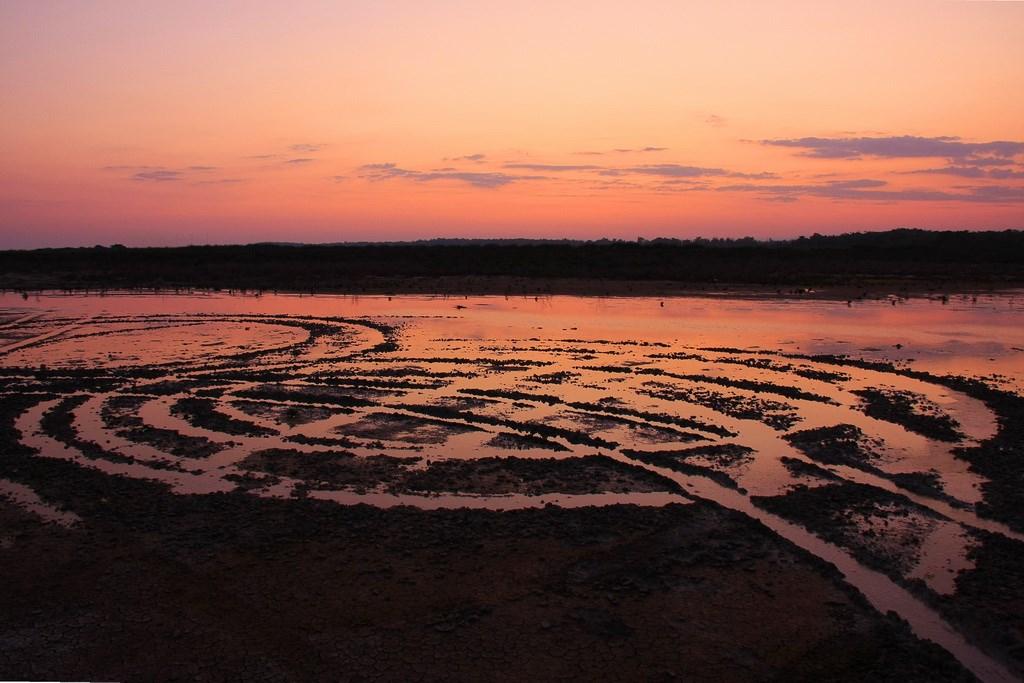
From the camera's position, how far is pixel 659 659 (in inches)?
295

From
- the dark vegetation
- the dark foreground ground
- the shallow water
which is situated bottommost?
the dark foreground ground

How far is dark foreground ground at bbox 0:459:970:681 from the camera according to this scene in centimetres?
737

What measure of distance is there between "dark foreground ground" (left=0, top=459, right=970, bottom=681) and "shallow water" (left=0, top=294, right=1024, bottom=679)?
0.83 m

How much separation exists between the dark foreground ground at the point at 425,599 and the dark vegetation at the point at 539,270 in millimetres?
40988

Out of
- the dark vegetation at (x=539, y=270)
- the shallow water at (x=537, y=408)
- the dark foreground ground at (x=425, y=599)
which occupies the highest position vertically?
the dark vegetation at (x=539, y=270)

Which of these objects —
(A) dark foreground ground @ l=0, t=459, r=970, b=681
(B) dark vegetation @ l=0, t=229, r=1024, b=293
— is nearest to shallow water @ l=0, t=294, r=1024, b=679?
(A) dark foreground ground @ l=0, t=459, r=970, b=681

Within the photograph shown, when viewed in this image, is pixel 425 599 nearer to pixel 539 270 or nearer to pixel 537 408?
pixel 537 408

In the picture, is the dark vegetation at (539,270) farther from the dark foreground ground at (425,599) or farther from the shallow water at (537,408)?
the dark foreground ground at (425,599)

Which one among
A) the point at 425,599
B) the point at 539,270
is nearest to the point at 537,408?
the point at 425,599

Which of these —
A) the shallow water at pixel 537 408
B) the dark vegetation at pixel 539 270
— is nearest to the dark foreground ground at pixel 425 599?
the shallow water at pixel 537 408

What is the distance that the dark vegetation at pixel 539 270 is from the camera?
5697 cm

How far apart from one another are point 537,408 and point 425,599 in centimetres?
953

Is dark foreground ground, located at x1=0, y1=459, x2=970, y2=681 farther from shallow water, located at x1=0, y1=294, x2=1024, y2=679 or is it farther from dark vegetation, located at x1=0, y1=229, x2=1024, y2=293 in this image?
dark vegetation, located at x1=0, y1=229, x2=1024, y2=293

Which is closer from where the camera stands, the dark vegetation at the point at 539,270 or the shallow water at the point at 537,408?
the shallow water at the point at 537,408
